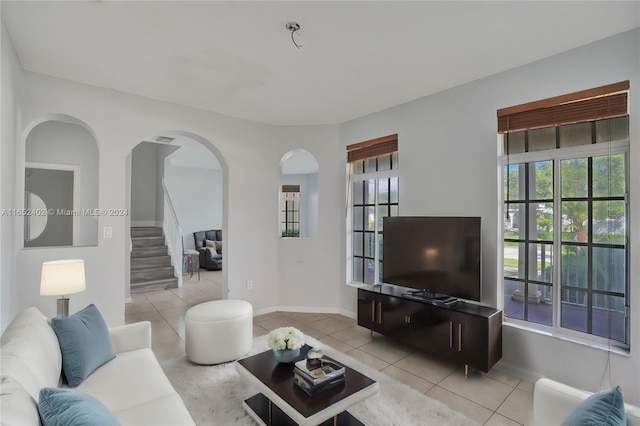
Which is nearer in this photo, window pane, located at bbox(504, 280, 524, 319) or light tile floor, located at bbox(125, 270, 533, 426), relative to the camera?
light tile floor, located at bbox(125, 270, 533, 426)

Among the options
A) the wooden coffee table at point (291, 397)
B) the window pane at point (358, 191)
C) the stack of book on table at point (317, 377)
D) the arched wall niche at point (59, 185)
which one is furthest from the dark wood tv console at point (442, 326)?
the arched wall niche at point (59, 185)

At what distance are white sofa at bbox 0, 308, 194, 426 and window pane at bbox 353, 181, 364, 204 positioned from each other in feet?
10.7

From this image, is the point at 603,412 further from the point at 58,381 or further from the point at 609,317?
the point at 58,381

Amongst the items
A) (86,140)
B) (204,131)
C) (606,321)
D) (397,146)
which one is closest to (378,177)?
(397,146)

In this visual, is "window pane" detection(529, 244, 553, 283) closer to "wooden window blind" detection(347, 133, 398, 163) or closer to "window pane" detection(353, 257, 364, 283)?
"wooden window blind" detection(347, 133, 398, 163)

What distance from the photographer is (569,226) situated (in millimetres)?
2736

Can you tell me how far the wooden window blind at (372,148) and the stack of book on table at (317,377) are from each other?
285 cm

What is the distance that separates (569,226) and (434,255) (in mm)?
1183

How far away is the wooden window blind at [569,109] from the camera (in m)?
2.40

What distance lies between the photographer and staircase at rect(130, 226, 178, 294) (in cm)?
615

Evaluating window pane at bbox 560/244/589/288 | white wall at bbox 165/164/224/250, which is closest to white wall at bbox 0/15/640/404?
window pane at bbox 560/244/589/288

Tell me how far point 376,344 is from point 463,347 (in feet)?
3.40

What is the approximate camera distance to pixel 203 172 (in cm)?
929

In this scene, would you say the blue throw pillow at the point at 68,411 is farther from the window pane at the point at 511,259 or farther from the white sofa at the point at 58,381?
the window pane at the point at 511,259
